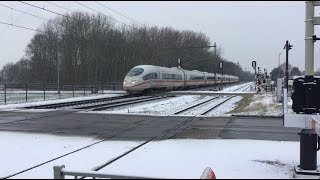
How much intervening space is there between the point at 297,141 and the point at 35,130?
8220 mm

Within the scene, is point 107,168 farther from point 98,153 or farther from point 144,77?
point 144,77

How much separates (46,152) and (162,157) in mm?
2714

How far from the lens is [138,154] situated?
9.55m

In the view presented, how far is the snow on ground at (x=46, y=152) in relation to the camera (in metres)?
8.09

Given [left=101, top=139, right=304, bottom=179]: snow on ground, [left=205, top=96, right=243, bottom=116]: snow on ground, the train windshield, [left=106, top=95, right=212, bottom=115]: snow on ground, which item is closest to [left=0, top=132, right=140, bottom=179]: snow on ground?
[left=101, top=139, right=304, bottom=179]: snow on ground

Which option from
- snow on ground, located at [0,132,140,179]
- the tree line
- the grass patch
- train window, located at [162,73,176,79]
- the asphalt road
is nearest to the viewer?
snow on ground, located at [0,132,140,179]

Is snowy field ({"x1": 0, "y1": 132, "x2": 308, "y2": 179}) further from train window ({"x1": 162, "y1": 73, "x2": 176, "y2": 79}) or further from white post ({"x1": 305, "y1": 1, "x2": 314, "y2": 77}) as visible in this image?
train window ({"x1": 162, "y1": 73, "x2": 176, "y2": 79})

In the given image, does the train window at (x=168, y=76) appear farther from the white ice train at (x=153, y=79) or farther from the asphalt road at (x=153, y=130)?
the asphalt road at (x=153, y=130)

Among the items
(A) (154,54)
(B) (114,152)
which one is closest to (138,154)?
(B) (114,152)

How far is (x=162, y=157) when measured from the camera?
9.16 m

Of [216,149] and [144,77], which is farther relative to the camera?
[144,77]

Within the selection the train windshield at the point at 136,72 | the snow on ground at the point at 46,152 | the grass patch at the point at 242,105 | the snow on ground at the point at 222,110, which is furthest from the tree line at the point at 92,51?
Answer: the snow on ground at the point at 46,152

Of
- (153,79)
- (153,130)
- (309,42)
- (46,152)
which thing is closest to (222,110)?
(153,130)

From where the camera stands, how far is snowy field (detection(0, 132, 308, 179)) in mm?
7773
